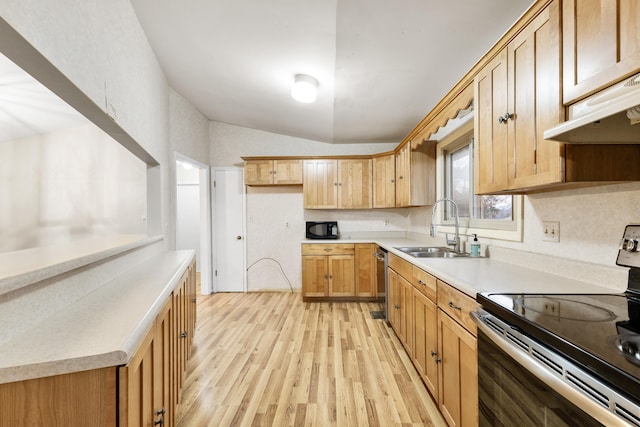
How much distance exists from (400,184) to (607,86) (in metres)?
2.67

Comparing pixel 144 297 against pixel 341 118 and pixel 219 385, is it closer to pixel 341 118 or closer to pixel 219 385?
pixel 219 385

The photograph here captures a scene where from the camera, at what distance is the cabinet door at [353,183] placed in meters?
4.01

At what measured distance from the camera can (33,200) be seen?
3383mm

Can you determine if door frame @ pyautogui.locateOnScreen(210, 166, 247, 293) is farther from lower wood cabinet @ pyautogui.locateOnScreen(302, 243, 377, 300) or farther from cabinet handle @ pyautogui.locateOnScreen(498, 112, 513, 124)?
cabinet handle @ pyautogui.locateOnScreen(498, 112, 513, 124)

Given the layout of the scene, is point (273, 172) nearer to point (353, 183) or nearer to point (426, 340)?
point (353, 183)

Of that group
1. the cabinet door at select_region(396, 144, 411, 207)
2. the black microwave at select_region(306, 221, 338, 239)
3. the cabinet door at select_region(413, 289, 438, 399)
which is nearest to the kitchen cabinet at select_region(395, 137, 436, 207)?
the cabinet door at select_region(396, 144, 411, 207)

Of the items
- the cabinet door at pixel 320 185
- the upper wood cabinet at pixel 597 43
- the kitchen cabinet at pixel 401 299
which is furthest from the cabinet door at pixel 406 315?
the cabinet door at pixel 320 185

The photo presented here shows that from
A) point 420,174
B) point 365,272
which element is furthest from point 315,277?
point 420,174

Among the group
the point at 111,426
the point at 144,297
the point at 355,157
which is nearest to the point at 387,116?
the point at 355,157

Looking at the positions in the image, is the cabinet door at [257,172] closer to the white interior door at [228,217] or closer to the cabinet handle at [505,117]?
the white interior door at [228,217]

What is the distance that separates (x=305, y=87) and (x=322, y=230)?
214 centimetres

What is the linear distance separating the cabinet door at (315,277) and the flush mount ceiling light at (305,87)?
6.97 ft

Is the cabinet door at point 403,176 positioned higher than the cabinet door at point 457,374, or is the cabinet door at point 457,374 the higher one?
the cabinet door at point 403,176

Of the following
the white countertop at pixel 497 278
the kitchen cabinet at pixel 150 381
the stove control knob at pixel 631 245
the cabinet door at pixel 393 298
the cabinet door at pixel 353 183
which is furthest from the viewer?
the cabinet door at pixel 353 183
